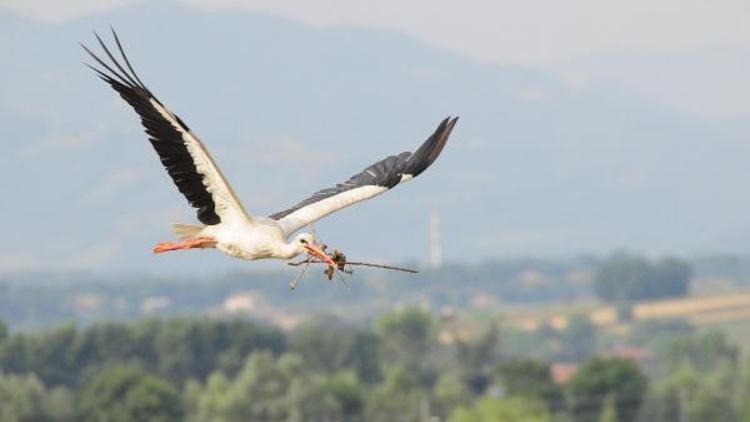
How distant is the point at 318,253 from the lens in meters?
15.3

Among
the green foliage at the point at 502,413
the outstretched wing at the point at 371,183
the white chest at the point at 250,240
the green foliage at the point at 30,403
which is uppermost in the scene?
the outstretched wing at the point at 371,183

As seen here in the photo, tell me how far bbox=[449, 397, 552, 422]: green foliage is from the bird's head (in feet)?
216

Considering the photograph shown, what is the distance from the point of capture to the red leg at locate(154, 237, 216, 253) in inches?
632

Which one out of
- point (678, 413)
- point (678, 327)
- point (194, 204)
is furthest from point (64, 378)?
point (194, 204)

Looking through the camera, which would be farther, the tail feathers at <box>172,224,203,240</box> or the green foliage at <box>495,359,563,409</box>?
the green foliage at <box>495,359,563,409</box>

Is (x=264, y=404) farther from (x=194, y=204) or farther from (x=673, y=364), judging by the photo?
(x=194, y=204)

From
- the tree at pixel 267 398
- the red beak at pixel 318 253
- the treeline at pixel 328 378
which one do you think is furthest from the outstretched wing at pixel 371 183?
the tree at pixel 267 398

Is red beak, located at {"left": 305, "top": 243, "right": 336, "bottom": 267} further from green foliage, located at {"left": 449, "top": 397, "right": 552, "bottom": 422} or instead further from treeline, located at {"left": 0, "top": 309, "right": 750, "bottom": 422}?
treeline, located at {"left": 0, "top": 309, "right": 750, "bottom": 422}

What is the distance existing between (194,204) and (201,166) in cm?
62

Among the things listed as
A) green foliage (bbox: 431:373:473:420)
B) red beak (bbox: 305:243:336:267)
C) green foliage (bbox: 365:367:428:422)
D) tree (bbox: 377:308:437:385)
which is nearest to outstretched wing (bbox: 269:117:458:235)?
red beak (bbox: 305:243:336:267)

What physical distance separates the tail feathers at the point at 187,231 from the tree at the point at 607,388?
265ft

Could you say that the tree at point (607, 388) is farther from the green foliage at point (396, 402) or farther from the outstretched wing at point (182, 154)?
the outstretched wing at point (182, 154)

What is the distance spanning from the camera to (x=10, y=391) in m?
89.9

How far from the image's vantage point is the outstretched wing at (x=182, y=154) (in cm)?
1568
